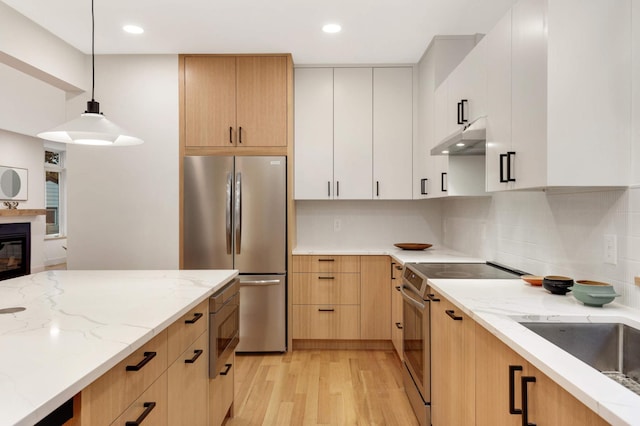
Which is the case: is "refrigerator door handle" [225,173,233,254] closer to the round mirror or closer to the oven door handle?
the oven door handle

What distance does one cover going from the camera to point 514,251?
2.62 m

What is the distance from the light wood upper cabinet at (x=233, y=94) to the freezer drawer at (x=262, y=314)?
4.16 feet

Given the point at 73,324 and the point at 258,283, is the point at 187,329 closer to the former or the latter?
the point at 73,324

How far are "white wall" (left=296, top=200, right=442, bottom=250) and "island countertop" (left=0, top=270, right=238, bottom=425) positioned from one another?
2036 mm

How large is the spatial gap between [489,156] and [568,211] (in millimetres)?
472

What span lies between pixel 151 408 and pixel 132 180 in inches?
112

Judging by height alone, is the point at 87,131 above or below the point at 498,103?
below

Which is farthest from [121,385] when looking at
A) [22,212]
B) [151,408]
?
[22,212]

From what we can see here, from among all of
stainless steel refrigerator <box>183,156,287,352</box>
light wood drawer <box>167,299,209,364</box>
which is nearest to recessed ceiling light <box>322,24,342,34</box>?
stainless steel refrigerator <box>183,156,287,352</box>

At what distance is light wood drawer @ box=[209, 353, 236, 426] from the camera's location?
204 cm

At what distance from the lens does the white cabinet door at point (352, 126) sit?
3945 mm

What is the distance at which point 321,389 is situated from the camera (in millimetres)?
2953

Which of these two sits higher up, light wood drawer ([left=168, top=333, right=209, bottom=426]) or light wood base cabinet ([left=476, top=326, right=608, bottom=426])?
light wood base cabinet ([left=476, top=326, right=608, bottom=426])

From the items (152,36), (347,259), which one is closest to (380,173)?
(347,259)
